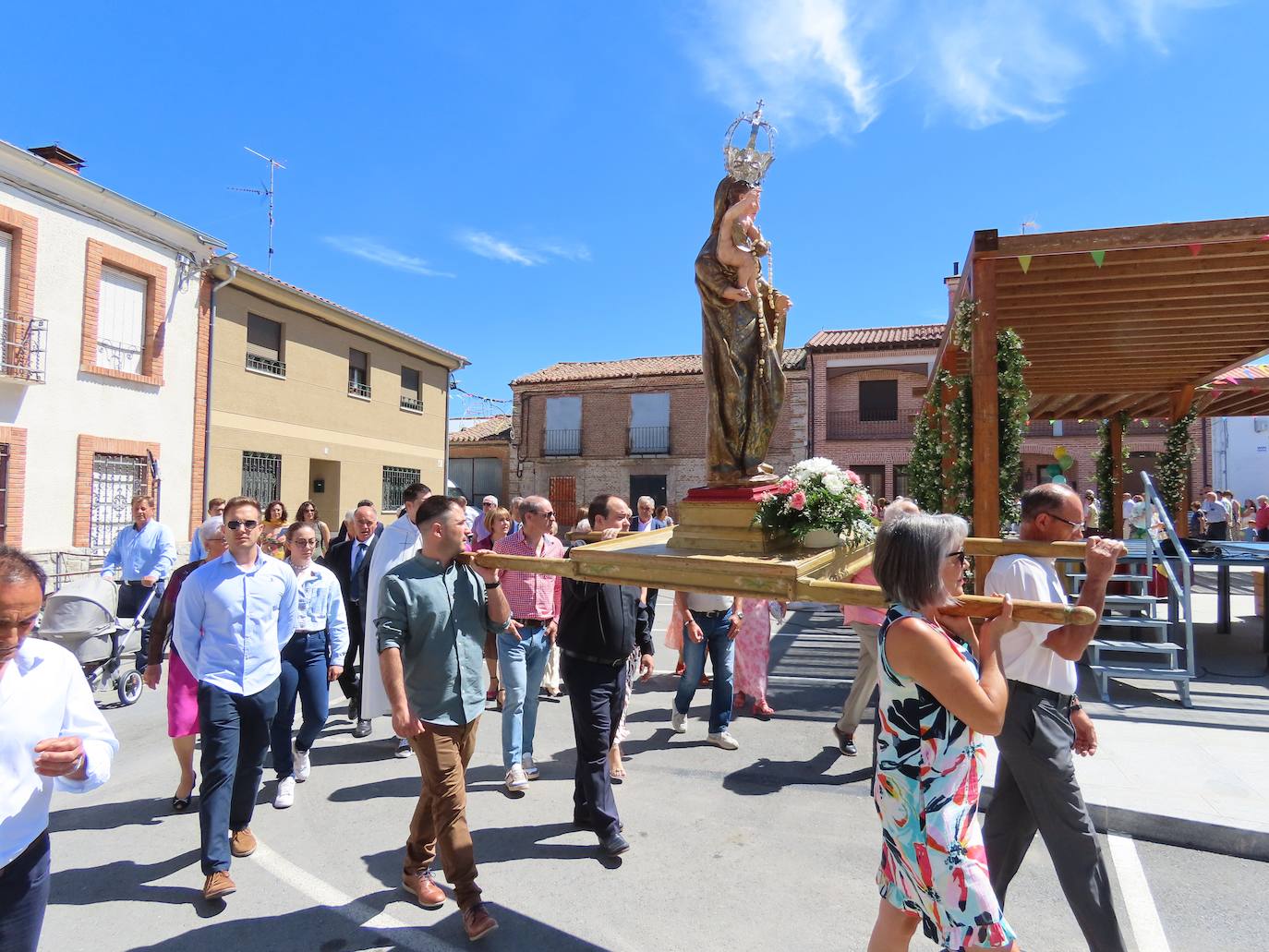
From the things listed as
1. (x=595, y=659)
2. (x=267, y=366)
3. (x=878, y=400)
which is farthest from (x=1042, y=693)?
(x=878, y=400)

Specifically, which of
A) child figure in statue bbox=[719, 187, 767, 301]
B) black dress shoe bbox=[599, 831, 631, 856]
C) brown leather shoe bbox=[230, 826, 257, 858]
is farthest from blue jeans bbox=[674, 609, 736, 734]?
brown leather shoe bbox=[230, 826, 257, 858]

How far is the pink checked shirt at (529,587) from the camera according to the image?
500cm

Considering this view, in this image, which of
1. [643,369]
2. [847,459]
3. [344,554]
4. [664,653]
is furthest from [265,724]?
[643,369]

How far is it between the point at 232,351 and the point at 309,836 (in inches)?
525

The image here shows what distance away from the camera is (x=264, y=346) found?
615 inches

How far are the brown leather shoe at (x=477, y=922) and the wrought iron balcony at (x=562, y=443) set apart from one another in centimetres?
2493

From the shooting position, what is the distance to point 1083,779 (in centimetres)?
438

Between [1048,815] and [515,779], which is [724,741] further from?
[1048,815]

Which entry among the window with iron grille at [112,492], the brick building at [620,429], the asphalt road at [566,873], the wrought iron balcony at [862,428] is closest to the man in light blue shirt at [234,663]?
the asphalt road at [566,873]

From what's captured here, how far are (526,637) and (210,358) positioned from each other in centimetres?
1220

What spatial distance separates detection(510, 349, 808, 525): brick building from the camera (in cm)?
2544

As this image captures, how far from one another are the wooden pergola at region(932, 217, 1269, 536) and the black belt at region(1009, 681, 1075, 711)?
13.5ft

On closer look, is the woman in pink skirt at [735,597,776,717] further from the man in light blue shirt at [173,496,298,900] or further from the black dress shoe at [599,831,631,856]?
the man in light blue shirt at [173,496,298,900]

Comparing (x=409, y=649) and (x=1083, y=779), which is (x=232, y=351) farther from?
(x=1083, y=779)
